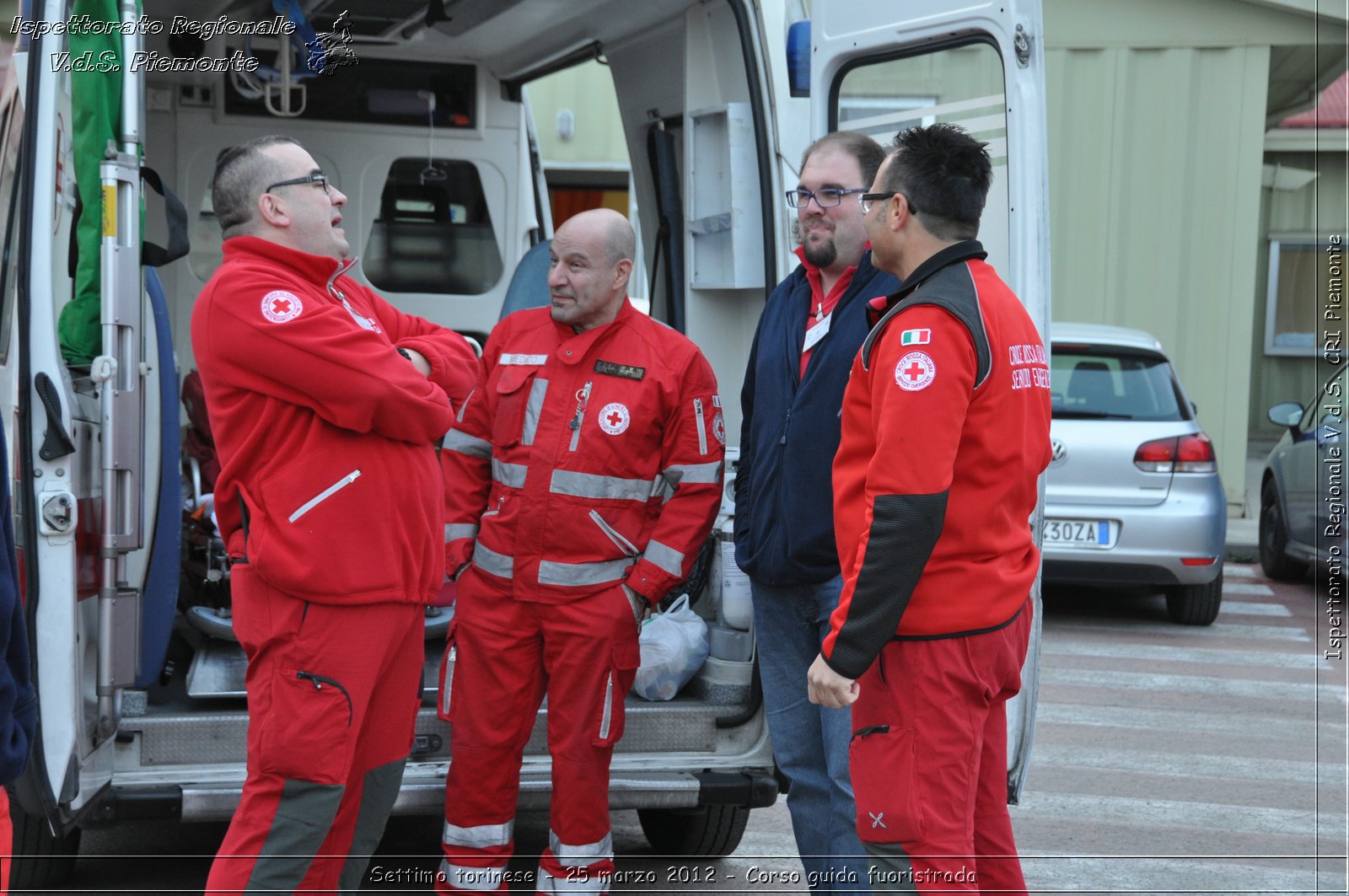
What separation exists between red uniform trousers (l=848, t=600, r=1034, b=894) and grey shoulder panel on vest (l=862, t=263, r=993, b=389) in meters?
0.52

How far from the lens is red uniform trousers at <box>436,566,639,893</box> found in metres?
3.87

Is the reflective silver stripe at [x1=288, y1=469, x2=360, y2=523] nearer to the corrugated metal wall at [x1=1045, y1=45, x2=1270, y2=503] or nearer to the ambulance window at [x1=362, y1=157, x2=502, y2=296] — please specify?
the ambulance window at [x1=362, y1=157, x2=502, y2=296]

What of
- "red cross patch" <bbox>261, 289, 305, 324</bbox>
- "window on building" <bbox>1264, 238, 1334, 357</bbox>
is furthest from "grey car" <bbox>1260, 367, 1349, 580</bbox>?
"window on building" <bbox>1264, 238, 1334, 357</bbox>

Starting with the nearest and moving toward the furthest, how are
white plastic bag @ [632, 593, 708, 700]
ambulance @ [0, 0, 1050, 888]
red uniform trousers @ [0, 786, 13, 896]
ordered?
red uniform trousers @ [0, 786, 13, 896] → ambulance @ [0, 0, 1050, 888] → white plastic bag @ [632, 593, 708, 700]

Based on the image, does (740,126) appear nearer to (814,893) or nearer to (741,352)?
(741,352)

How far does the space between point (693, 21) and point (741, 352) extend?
1.08m

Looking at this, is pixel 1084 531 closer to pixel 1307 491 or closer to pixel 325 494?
pixel 1307 491

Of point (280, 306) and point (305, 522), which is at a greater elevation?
point (280, 306)

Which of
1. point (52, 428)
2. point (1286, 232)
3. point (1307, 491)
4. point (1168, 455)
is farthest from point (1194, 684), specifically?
point (1286, 232)

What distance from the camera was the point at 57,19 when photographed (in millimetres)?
3293

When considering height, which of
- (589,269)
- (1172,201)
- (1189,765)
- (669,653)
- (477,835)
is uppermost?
(1172,201)

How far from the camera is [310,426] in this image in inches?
124

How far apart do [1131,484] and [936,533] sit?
19.5 feet

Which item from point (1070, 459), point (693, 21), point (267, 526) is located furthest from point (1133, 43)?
point (267, 526)
